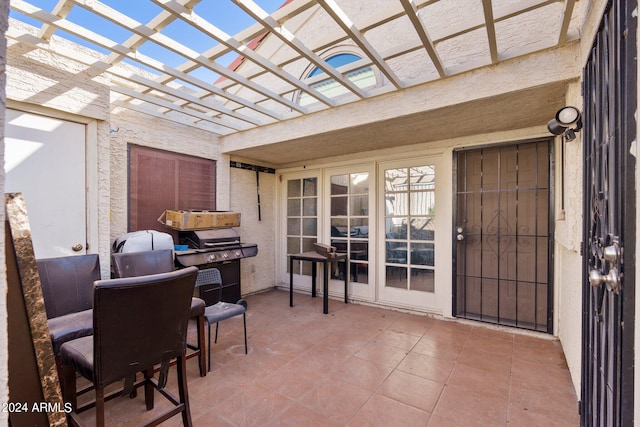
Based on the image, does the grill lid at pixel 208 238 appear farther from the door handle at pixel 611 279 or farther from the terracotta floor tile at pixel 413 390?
the door handle at pixel 611 279

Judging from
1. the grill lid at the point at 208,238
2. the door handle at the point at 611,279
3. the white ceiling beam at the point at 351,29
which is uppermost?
the white ceiling beam at the point at 351,29

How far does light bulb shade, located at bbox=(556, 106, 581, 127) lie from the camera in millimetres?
2027

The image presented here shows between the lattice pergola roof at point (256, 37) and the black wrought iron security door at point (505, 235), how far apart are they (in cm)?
140

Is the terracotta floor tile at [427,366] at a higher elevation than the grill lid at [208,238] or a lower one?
lower

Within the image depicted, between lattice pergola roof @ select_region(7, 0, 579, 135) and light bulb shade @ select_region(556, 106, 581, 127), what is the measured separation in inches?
20.1

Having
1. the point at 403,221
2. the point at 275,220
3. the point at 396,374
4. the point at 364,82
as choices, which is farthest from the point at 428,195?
the point at 275,220

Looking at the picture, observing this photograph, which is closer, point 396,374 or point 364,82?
point 396,374

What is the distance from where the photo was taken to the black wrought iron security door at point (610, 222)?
88 centimetres

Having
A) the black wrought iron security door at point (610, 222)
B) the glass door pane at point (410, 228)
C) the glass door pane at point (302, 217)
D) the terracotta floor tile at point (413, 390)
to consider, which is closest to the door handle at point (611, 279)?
the black wrought iron security door at point (610, 222)

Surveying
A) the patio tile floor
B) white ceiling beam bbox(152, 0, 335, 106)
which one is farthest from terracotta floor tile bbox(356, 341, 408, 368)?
white ceiling beam bbox(152, 0, 335, 106)

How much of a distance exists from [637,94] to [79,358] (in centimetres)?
266

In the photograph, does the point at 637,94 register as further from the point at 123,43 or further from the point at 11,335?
the point at 123,43

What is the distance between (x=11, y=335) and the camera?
1.36 metres

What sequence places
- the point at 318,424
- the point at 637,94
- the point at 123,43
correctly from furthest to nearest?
the point at 123,43 < the point at 318,424 < the point at 637,94
